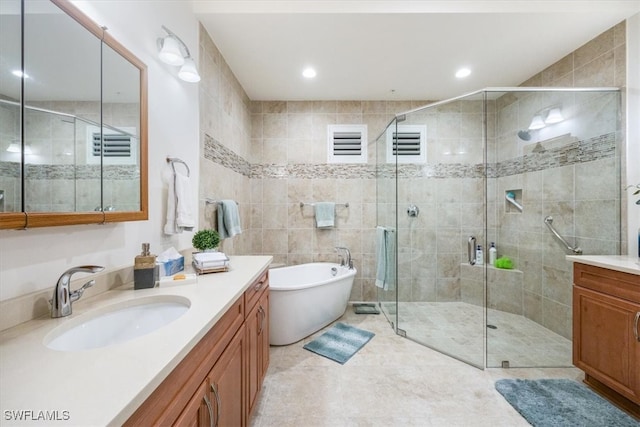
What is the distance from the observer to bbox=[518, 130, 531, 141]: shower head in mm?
2430

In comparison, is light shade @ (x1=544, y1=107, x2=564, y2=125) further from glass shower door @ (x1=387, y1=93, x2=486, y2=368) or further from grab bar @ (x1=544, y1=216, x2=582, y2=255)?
grab bar @ (x1=544, y1=216, x2=582, y2=255)

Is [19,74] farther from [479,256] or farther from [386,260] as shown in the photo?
[479,256]

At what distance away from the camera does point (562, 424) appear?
4.65 ft

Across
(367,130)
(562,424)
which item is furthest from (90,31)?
(562,424)

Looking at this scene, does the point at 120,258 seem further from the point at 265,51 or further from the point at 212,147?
the point at 265,51

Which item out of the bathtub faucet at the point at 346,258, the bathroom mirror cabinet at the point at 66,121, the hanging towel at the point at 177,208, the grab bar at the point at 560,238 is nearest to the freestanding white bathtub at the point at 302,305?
the bathtub faucet at the point at 346,258

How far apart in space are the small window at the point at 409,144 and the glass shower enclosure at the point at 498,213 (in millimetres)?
11

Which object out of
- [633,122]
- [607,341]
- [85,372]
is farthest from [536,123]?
[85,372]

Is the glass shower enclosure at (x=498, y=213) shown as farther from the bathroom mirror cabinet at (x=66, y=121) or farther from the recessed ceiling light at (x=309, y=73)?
the bathroom mirror cabinet at (x=66, y=121)

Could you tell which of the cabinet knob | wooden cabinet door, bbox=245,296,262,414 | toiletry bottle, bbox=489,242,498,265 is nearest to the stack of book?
wooden cabinet door, bbox=245,296,262,414

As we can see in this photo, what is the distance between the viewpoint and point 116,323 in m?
0.93

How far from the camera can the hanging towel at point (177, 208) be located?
1445 mm

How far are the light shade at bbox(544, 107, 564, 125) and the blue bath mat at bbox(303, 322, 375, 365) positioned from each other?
253 cm
